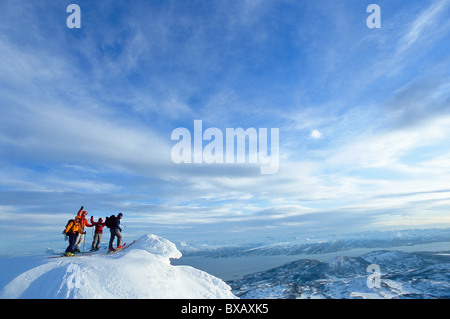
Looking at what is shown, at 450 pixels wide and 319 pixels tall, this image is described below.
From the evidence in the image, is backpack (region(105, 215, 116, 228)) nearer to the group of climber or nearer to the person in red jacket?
the group of climber

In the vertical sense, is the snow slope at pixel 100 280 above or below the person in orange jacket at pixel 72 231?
below

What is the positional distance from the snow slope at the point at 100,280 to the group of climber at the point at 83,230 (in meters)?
2.94

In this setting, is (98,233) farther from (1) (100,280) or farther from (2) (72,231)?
(1) (100,280)

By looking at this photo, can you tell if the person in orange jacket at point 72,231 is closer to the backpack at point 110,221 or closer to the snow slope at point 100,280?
the backpack at point 110,221

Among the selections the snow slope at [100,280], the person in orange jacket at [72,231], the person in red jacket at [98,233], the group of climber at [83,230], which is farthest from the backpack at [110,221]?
the snow slope at [100,280]

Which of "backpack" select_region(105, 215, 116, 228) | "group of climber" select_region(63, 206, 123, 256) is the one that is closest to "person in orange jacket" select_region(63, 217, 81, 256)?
"group of climber" select_region(63, 206, 123, 256)

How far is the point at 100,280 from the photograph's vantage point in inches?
383

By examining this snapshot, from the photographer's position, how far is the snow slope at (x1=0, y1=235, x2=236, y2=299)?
886cm

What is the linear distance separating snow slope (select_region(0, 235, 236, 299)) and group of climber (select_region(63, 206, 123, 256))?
2.94m

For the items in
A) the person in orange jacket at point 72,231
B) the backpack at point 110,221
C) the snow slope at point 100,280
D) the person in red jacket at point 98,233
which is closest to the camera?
the snow slope at point 100,280

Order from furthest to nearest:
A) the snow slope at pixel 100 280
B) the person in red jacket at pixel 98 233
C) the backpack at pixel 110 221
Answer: the person in red jacket at pixel 98 233 → the backpack at pixel 110 221 → the snow slope at pixel 100 280

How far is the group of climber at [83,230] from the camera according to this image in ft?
51.0

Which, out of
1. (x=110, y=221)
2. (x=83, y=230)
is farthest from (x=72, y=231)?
(x=110, y=221)
